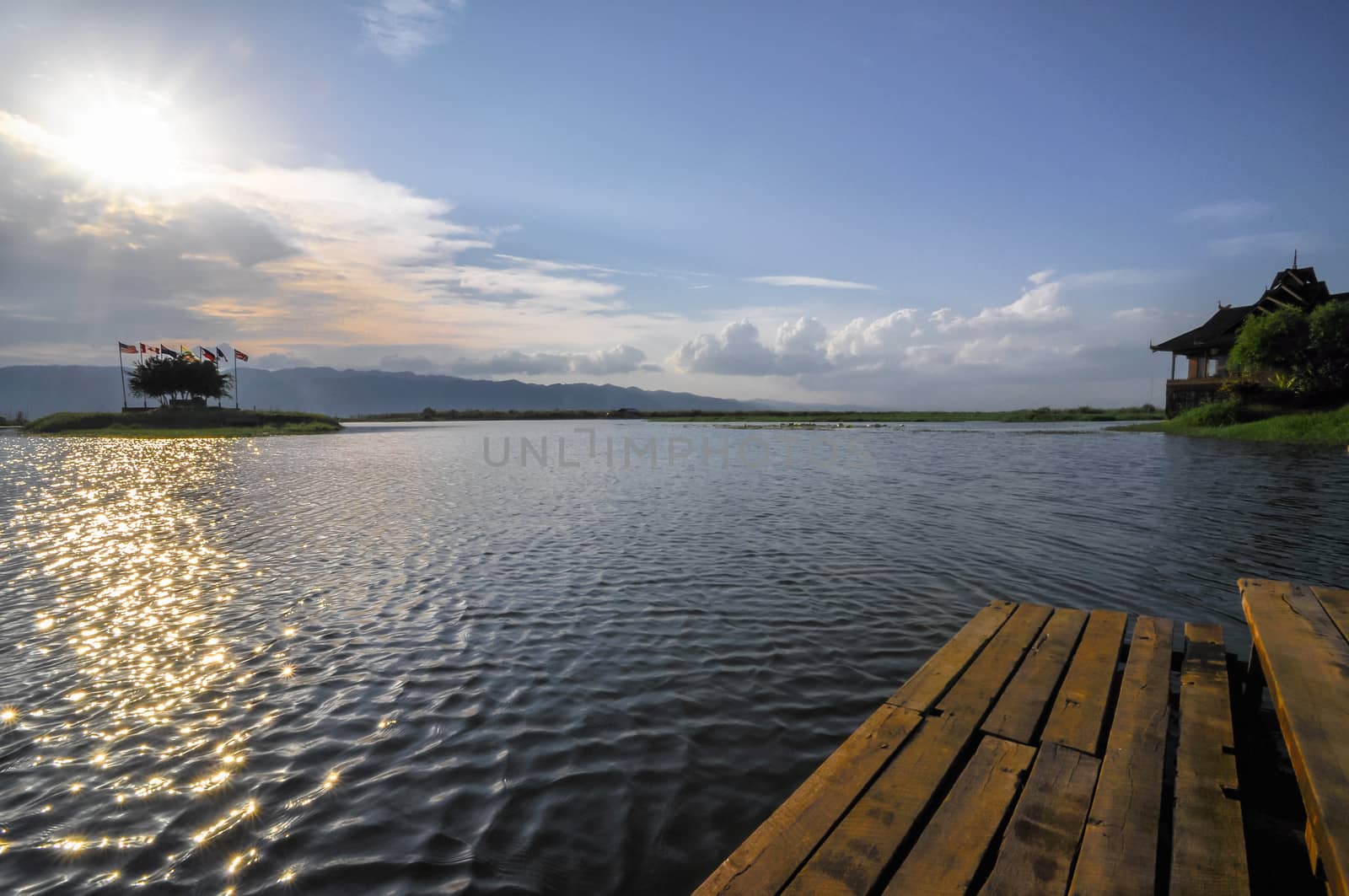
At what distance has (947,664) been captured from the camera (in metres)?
6.37

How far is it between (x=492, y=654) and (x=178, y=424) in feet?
359

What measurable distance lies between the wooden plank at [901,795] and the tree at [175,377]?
438 ft

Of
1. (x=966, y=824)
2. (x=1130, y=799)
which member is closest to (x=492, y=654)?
(x=966, y=824)

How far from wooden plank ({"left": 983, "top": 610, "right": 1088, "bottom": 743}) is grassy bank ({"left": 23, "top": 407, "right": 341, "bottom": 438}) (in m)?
95.5

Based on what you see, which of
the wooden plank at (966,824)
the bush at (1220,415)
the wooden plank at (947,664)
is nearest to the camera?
the wooden plank at (966,824)

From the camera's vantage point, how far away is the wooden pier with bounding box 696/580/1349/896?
339 cm

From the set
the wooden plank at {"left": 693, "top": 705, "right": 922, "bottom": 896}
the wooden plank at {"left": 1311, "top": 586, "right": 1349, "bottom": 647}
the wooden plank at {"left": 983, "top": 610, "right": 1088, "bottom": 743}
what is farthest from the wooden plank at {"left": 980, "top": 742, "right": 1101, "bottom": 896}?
the wooden plank at {"left": 1311, "top": 586, "right": 1349, "bottom": 647}

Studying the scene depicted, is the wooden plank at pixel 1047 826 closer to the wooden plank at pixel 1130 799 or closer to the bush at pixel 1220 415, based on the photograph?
the wooden plank at pixel 1130 799

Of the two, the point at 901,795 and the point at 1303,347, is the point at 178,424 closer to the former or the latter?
the point at 901,795

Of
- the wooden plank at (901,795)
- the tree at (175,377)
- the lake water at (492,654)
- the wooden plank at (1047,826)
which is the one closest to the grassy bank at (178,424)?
the tree at (175,377)

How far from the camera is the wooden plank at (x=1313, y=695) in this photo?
3.22 m

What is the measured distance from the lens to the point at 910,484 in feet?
87.6

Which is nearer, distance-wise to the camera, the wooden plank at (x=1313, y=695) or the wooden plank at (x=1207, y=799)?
the wooden plank at (x=1313, y=695)

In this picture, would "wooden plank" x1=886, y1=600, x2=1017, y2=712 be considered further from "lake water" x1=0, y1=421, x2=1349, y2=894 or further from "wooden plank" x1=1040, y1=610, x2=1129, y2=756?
"lake water" x1=0, y1=421, x2=1349, y2=894
